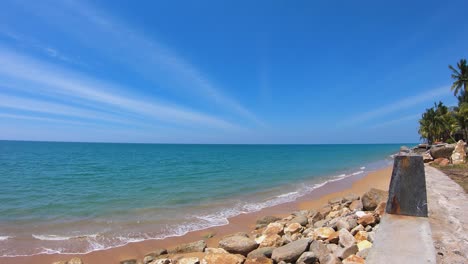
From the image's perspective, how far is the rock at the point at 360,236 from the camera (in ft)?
19.0

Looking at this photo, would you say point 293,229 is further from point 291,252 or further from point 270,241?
point 291,252

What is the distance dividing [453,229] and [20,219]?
1400cm

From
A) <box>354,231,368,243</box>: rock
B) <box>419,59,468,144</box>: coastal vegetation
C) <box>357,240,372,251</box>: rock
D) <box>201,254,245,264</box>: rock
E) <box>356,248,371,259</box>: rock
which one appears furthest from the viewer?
<box>419,59,468,144</box>: coastal vegetation

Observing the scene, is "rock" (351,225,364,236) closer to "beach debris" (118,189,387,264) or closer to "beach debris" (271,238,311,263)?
"beach debris" (118,189,387,264)

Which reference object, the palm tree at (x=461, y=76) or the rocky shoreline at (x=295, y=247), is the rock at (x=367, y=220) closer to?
the rocky shoreline at (x=295, y=247)

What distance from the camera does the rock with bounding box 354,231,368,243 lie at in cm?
579

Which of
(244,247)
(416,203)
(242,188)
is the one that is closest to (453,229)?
(416,203)

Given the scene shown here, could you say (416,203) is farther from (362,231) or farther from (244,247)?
(244,247)

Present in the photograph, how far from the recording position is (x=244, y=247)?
7.08m

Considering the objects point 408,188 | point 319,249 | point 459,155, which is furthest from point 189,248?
point 459,155

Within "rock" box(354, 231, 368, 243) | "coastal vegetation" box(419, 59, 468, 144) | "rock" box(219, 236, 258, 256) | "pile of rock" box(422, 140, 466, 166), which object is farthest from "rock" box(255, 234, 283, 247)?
"coastal vegetation" box(419, 59, 468, 144)

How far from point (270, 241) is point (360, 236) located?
96.3 inches

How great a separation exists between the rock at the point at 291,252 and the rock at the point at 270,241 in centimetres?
101

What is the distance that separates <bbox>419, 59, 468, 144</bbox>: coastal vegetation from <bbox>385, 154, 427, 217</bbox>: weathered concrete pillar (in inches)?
1241
